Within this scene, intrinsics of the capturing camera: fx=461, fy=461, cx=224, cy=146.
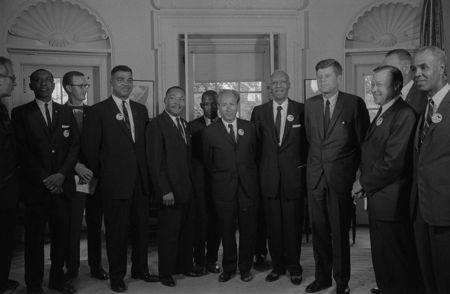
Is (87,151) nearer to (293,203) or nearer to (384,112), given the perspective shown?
(293,203)

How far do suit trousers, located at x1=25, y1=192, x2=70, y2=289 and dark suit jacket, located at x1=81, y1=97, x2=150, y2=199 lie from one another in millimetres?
313

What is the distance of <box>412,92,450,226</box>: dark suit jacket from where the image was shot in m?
2.20

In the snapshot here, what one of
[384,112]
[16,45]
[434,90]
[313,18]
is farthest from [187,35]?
[434,90]

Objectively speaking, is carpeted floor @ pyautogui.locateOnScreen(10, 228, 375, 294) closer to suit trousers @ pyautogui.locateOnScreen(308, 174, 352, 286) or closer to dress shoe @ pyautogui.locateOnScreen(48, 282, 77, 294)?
dress shoe @ pyautogui.locateOnScreen(48, 282, 77, 294)

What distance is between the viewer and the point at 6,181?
2.96m

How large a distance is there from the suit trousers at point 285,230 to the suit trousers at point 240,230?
0.44ft

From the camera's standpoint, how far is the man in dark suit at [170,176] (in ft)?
11.1

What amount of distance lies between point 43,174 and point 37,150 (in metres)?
0.17

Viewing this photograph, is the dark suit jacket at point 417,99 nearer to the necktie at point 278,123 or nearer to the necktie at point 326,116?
the necktie at point 326,116

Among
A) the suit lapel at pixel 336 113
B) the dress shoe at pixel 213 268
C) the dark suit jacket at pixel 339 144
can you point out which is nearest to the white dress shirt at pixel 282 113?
the dark suit jacket at pixel 339 144

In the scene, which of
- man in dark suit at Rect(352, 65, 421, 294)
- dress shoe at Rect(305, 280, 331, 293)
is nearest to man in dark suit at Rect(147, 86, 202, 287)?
dress shoe at Rect(305, 280, 331, 293)

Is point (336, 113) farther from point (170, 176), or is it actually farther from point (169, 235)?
point (169, 235)

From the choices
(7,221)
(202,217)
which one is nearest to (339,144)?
(202,217)

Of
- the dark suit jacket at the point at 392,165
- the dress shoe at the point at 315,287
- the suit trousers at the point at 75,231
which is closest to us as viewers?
the dark suit jacket at the point at 392,165
